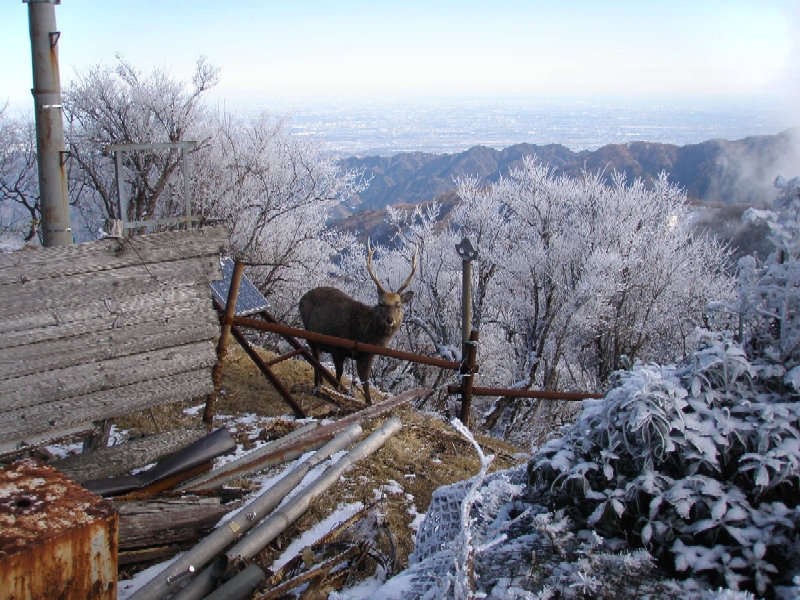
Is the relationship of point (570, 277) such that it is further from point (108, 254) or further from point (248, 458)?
point (108, 254)

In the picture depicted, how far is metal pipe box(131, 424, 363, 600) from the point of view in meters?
2.90

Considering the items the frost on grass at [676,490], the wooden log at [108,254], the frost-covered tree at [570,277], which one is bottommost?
the frost-covered tree at [570,277]

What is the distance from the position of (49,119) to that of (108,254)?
267 cm

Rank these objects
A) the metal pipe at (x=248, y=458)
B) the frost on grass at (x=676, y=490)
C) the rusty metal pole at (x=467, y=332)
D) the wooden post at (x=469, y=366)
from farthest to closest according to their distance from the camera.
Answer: the wooden post at (x=469, y=366), the rusty metal pole at (x=467, y=332), the metal pipe at (x=248, y=458), the frost on grass at (x=676, y=490)

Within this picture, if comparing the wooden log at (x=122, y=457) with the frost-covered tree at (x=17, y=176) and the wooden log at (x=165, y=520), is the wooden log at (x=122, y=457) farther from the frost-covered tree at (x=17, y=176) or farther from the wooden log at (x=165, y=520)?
the frost-covered tree at (x=17, y=176)

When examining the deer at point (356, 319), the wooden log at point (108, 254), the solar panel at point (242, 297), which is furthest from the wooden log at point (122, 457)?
the deer at point (356, 319)

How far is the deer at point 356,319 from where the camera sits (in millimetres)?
7773

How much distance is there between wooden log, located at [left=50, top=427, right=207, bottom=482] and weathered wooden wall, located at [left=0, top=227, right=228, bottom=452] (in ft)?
0.80

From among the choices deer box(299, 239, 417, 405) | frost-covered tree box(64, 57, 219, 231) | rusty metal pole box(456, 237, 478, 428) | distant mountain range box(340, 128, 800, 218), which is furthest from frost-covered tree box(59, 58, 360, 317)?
distant mountain range box(340, 128, 800, 218)

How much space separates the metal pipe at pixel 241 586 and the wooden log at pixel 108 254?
2.26 metres

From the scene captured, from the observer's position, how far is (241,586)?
2.87 metres

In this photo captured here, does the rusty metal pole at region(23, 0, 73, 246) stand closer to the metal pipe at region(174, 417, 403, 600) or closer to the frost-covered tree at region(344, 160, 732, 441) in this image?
the metal pipe at region(174, 417, 403, 600)

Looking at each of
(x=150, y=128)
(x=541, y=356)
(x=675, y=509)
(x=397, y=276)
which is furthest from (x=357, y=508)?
(x=397, y=276)

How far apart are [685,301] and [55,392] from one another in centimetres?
2060
